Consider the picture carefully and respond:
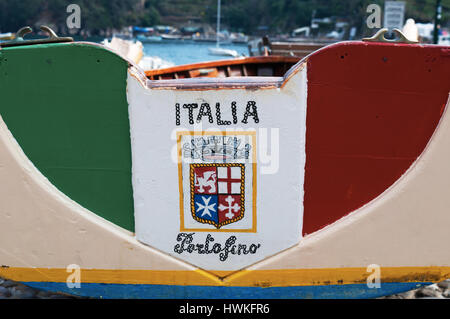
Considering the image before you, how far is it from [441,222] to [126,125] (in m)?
1.99

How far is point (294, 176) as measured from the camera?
2834 millimetres

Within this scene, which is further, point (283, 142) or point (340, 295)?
point (340, 295)

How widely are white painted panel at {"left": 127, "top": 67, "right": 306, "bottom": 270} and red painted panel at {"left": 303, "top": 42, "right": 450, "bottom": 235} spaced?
0.31 ft

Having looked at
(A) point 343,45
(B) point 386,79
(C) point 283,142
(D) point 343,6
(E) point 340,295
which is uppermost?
(D) point 343,6

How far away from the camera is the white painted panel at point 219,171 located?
8.96 ft

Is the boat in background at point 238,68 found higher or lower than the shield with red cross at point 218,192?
higher

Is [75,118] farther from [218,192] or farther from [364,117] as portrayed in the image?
[364,117]

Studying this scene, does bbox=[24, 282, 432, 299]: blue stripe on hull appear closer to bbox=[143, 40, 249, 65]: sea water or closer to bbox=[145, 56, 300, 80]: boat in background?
bbox=[145, 56, 300, 80]: boat in background

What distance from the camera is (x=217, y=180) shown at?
2799 millimetres

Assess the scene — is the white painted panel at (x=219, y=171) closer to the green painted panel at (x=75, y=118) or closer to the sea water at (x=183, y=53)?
the green painted panel at (x=75, y=118)

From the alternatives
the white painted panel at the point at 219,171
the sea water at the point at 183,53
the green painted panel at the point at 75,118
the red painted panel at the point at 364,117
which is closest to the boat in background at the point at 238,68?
the green painted panel at the point at 75,118

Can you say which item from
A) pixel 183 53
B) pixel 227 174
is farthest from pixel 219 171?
pixel 183 53
